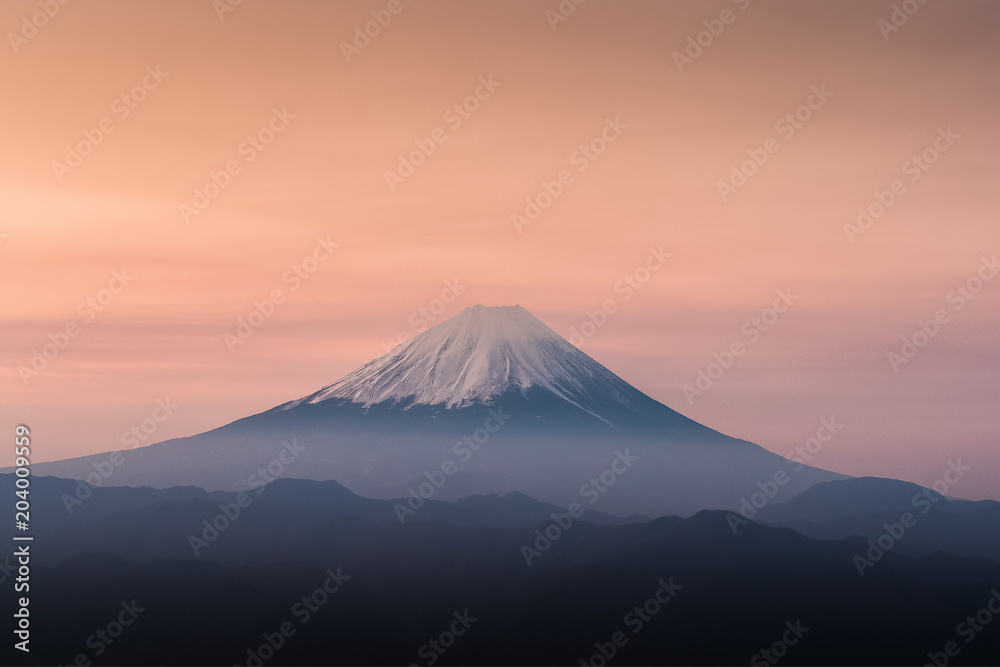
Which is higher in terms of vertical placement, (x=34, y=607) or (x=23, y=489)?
(x=23, y=489)

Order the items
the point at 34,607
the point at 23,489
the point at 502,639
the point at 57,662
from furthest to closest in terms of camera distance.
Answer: the point at 34,607 < the point at 502,639 < the point at 57,662 < the point at 23,489

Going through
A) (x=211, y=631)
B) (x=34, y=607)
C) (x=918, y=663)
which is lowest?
(x=34, y=607)

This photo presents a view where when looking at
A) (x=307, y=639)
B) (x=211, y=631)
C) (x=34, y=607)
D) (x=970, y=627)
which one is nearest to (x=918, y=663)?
(x=970, y=627)

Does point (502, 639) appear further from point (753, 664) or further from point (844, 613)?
point (844, 613)

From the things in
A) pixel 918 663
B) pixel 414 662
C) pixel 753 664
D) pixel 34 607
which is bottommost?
pixel 34 607

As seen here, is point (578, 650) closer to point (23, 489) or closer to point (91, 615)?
point (91, 615)

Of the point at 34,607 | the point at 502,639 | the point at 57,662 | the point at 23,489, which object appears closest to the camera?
the point at 23,489

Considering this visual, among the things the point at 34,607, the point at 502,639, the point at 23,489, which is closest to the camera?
the point at 23,489

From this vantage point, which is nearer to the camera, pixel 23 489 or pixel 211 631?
pixel 23 489

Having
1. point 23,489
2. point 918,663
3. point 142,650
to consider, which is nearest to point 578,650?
point 918,663
